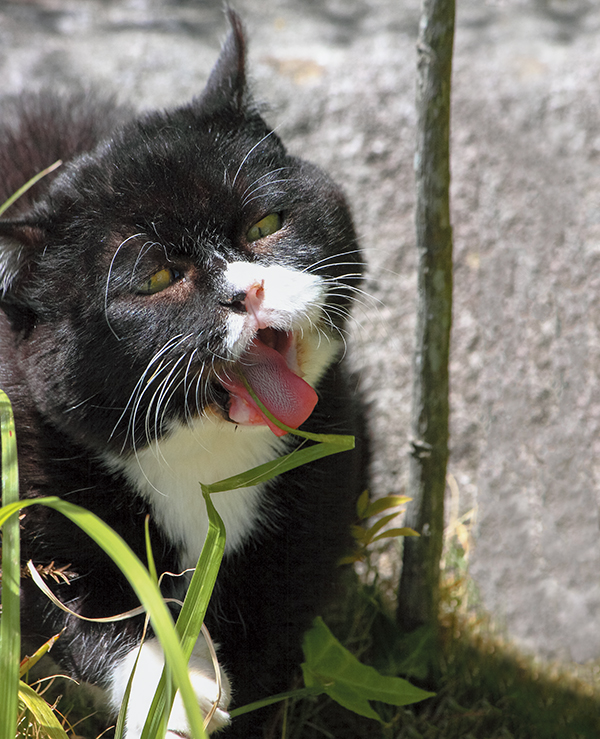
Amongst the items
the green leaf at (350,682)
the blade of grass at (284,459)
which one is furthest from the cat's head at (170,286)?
the green leaf at (350,682)

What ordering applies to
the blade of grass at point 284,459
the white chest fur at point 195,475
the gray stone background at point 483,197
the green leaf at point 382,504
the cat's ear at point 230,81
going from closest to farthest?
the blade of grass at point 284,459
the white chest fur at point 195,475
the cat's ear at point 230,81
the green leaf at point 382,504
the gray stone background at point 483,197

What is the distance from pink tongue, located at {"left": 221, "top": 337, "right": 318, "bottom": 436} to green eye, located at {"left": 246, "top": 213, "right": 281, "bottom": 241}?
199 millimetres

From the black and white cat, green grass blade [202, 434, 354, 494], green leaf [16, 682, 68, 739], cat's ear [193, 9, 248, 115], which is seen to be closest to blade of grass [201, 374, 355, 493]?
green grass blade [202, 434, 354, 494]

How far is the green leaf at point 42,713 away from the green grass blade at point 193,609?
239 mm

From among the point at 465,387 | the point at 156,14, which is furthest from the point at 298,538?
the point at 156,14

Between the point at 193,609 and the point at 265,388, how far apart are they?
37 cm

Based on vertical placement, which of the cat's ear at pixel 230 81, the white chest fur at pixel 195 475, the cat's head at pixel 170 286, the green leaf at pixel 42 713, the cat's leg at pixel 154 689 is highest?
the cat's ear at pixel 230 81

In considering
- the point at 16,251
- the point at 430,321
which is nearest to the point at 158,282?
the point at 16,251

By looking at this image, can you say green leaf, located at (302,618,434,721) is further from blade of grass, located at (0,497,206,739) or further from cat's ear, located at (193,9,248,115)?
cat's ear, located at (193,9,248,115)

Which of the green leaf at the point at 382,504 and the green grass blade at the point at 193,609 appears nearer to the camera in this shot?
the green grass blade at the point at 193,609

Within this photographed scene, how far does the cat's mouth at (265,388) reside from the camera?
49.4 inches

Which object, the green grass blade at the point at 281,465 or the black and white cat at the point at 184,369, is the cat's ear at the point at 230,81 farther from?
the green grass blade at the point at 281,465

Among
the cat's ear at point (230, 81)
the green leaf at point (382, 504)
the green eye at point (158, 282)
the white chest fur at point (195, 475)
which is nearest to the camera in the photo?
the green eye at point (158, 282)

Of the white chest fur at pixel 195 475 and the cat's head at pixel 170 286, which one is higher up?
the cat's head at pixel 170 286
